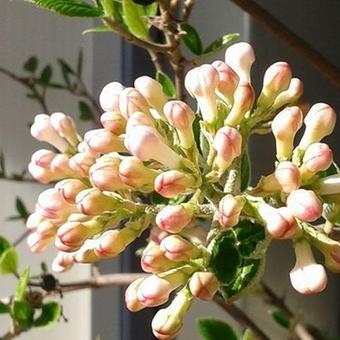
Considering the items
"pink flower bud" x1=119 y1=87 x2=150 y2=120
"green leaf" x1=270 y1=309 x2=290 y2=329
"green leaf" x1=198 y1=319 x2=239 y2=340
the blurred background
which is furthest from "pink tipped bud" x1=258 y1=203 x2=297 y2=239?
the blurred background

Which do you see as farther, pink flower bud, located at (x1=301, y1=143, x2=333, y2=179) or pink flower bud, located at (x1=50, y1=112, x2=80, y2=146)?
pink flower bud, located at (x1=50, y1=112, x2=80, y2=146)

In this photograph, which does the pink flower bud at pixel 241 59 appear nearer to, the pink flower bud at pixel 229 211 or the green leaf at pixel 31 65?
the pink flower bud at pixel 229 211

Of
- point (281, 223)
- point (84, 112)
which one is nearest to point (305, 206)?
Answer: point (281, 223)

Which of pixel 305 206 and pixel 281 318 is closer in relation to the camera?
pixel 305 206

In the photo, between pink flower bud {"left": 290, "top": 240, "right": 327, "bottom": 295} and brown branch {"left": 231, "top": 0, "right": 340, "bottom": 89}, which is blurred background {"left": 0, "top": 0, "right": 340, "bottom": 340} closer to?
brown branch {"left": 231, "top": 0, "right": 340, "bottom": 89}

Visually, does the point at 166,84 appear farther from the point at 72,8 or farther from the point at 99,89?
the point at 99,89

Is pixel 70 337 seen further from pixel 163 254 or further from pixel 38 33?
pixel 163 254
